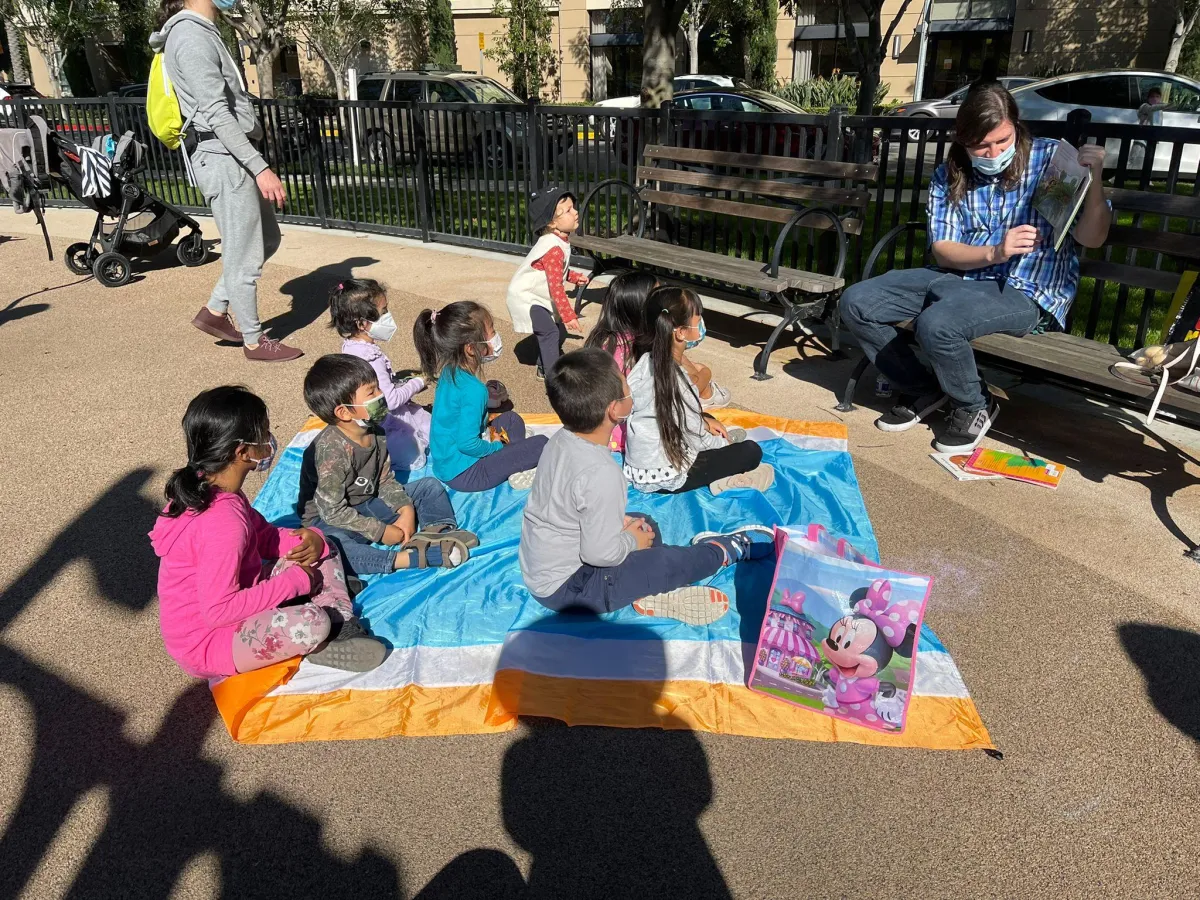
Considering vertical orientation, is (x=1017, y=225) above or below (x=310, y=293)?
above

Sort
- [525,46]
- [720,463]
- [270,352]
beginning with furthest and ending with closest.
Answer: [525,46] → [270,352] → [720,463]

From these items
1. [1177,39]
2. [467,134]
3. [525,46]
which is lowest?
[467,134]

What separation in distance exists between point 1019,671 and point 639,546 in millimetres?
1368

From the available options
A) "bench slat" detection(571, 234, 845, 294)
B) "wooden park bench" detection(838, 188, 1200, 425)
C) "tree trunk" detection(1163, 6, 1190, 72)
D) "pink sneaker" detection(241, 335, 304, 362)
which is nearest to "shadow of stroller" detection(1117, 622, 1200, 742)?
"wooden park bench" detection(838, 188, 1200, 425)

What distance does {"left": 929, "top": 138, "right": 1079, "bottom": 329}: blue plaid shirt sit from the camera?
479cm

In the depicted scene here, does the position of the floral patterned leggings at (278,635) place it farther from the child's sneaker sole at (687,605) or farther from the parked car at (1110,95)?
the parked car at (1110,95)

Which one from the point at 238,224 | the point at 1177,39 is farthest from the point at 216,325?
the point at 1177,39

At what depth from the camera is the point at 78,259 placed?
30.3ft

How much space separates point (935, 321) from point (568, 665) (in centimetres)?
268

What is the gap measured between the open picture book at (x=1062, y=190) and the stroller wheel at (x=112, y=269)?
24.9 feet

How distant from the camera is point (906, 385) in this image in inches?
209

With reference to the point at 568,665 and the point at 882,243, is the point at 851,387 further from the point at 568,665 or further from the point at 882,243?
the point at 568,665

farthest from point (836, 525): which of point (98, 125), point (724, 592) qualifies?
point (98, 125)

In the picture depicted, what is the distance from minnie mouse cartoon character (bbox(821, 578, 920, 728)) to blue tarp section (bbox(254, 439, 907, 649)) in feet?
1.59
